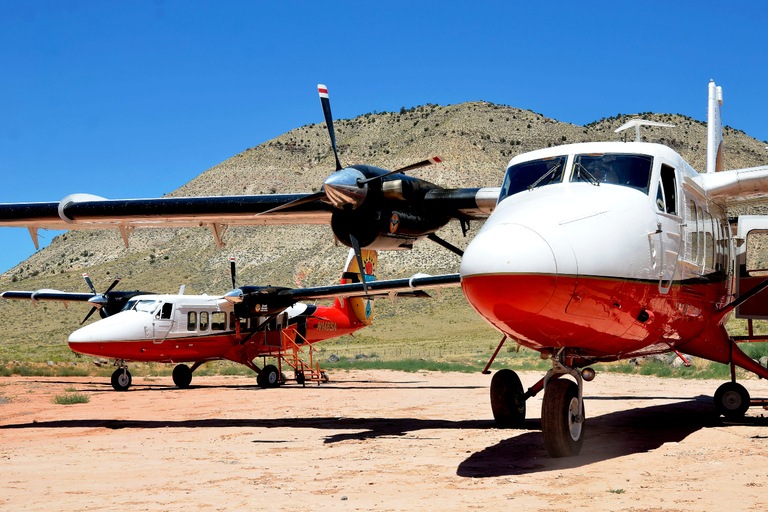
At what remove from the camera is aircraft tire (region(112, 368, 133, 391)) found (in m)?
23.0

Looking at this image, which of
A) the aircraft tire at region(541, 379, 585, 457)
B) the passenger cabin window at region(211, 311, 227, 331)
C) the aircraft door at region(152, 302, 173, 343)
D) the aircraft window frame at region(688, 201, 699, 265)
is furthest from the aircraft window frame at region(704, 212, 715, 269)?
the passenger cabin window at region(211, 311, 227, 331)

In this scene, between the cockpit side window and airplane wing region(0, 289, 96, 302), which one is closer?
the cockpit side window

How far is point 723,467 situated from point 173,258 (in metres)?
94.7

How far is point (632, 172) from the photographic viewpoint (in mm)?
8648

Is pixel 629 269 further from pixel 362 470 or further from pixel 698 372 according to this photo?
pixel 698 372

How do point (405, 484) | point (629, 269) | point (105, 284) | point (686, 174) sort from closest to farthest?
point (405, 484) < point (629, 269) < point (686, 174) < point (105, 284)

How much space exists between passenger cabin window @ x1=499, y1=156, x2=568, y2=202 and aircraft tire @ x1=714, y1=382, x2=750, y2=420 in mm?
5880

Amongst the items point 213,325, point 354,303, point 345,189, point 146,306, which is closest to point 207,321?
point 213,325

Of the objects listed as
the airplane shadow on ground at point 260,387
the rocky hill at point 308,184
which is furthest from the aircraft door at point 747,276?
the rocky hill at point 308,184

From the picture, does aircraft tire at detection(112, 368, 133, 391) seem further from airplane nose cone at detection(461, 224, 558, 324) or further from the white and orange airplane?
airplane nose cone at detection(461, 224, 558, 324)

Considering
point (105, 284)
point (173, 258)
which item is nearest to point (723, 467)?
point (105, 284)

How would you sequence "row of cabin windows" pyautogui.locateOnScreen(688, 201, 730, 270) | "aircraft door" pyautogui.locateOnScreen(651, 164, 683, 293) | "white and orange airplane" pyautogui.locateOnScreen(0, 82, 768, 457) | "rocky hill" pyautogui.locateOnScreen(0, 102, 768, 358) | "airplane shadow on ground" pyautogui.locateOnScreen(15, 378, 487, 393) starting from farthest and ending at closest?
"rocky hill" pyautogui.locateOnScreen(0, 102, 768, 358)
"airplane shadow on ground" pyautogui.locateOnScreen(15, 378, 487, 393)
"row of cabin windows" pyautogui.locateOnScreen(688, 201, 730, 270)
"aircraft door" pyautogui.locateOnScreen(651, 164, 683, 293)
"white and orange airplane" pyautogui.locateOnScreen(0, 82, 768, 457)

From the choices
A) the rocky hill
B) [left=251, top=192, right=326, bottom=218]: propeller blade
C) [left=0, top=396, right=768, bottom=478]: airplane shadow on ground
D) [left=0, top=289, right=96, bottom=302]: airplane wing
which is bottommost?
[left=0, top=396, right=768, bottom=478]: airplane shadow on ground

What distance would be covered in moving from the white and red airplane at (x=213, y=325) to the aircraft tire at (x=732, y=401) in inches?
364
